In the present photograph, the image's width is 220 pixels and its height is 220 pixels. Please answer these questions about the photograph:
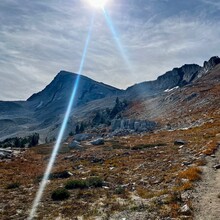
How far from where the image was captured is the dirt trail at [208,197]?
1666cm

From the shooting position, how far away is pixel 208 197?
1947 cm

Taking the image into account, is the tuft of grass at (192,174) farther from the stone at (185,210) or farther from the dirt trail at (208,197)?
the stone at (185,210)

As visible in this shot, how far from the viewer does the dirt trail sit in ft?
54.6

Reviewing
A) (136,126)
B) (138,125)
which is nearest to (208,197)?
(138,125)

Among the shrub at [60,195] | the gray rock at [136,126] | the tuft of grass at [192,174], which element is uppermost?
the gray rock at [136,126]

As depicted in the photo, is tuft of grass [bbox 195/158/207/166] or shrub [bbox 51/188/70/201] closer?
shrub [bbox 51/188/70/201]

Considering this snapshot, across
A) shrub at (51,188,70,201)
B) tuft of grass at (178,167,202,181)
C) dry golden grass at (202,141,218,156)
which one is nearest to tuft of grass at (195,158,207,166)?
tuft of grass at (178,167,202,181)

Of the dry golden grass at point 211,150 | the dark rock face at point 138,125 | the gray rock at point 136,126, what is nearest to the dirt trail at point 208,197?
the dry golden grass at point 211,150

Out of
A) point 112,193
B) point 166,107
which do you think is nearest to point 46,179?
point 112,193

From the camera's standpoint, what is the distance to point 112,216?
18.1 metres

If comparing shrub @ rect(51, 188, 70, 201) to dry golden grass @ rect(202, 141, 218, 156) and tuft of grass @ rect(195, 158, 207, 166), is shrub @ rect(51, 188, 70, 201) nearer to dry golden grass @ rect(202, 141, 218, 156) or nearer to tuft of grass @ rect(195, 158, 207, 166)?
tuft of grass @ rect(195, 158, 207, 166)

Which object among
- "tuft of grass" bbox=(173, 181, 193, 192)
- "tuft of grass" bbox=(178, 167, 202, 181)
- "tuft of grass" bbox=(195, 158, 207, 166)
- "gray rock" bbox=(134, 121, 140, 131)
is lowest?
"tuft of grass" bbox=(173, 181, 193, 192)

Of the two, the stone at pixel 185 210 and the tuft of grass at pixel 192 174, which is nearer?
the stone at pixel 185 210

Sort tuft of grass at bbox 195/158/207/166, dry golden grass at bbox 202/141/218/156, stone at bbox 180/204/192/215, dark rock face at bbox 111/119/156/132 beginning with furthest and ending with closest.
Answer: dark rock face at bbox 111/119/156/132, dry golden grass at bbox 202/141/218/156, tuft of grass at bbox 195/158/207/166, stone at bbox 180/204/192/215
